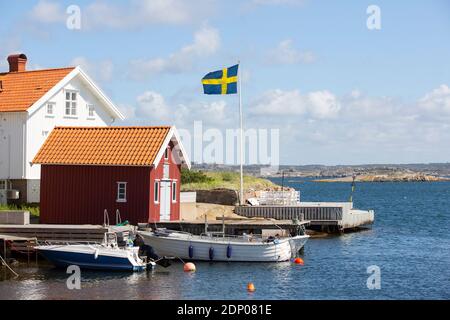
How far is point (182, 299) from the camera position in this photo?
30.5 meters

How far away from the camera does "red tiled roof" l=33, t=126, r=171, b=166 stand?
44.5 meters

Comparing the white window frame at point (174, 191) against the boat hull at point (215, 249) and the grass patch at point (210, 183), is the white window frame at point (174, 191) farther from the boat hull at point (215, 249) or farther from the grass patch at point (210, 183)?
the grass patch at point (210, 183)

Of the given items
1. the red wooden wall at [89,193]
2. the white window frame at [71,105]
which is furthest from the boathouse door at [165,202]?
the white window frame at [71,105]

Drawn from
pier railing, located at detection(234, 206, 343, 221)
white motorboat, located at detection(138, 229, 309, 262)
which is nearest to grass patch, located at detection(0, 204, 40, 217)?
white motorboat, located at detection(138, 229, 309, 262)

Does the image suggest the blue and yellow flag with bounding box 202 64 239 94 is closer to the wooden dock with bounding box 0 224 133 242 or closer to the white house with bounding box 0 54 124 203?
the white house with bounding box 0 54 124 203

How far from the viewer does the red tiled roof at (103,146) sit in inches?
1753

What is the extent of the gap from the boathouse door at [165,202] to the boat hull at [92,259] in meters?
8.77

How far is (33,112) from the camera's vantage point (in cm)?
4975

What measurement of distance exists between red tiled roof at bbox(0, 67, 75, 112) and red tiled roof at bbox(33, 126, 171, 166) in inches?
140

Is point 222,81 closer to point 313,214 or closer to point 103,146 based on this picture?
point 103,146

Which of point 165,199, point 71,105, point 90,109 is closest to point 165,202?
point 165,199

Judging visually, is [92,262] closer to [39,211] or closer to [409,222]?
[39,211]
